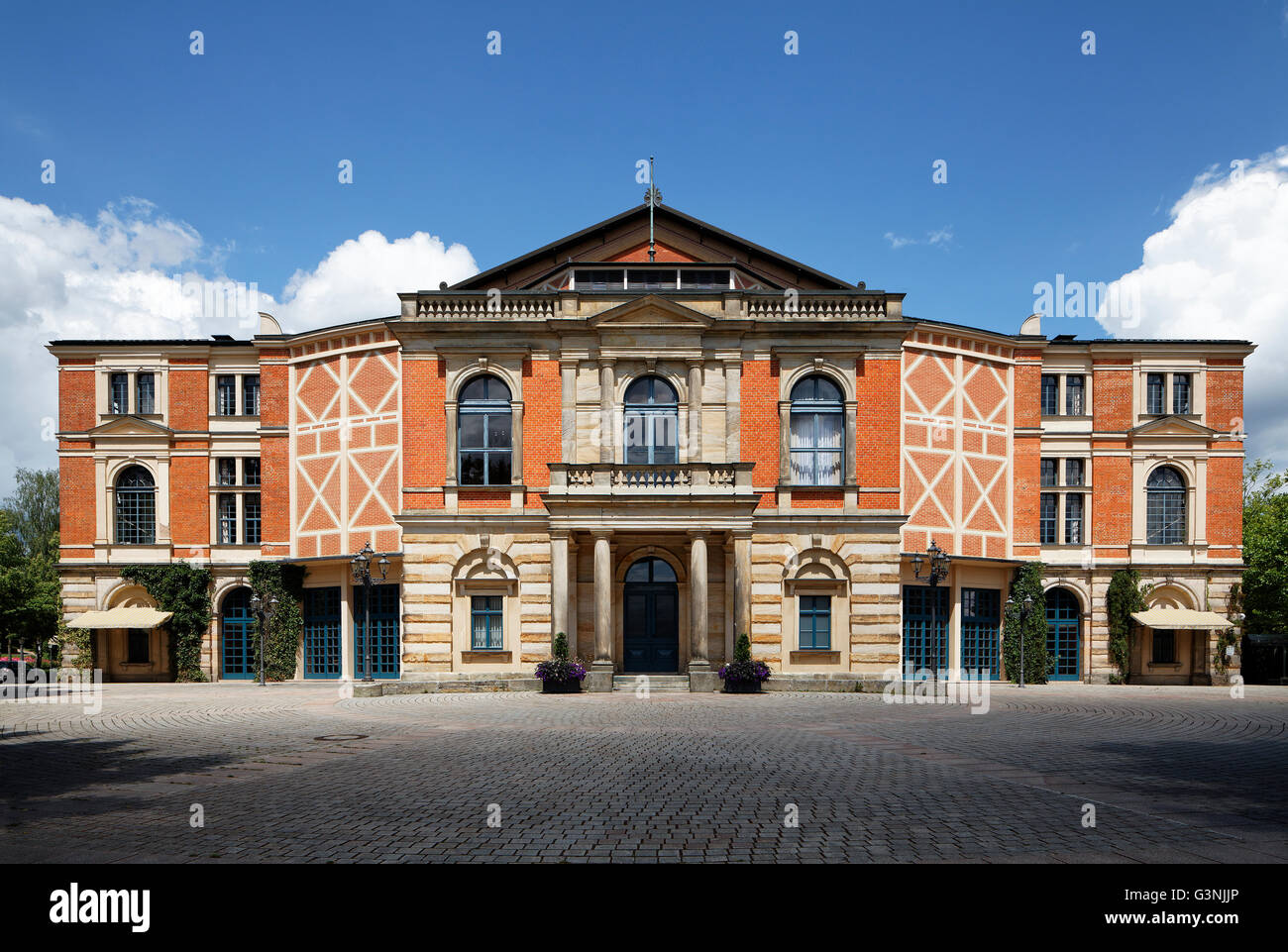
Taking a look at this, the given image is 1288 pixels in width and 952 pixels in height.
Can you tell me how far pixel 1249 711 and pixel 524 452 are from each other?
20198 millimetres

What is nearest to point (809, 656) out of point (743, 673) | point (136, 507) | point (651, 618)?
point (743, 673)

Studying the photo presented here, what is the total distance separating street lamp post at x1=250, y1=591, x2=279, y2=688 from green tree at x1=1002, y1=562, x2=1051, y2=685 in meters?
26.6

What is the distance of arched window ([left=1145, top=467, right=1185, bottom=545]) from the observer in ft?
109

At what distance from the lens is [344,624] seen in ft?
104

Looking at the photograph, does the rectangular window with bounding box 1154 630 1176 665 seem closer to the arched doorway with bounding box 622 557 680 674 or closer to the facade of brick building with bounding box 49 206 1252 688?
the facade of brick building with bounding box 49 206 1252 688

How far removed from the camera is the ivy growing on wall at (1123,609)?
32406 mm

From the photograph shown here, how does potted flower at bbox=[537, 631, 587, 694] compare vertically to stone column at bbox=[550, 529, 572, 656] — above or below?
below

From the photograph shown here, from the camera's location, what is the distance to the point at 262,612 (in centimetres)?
3053

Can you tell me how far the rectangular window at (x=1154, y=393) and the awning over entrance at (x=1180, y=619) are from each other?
768cm

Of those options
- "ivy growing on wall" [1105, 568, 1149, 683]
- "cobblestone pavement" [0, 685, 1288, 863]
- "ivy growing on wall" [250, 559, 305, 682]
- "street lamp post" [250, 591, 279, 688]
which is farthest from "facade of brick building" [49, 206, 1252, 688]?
"cobblestone pavement" [0, 685, 1288, 863]

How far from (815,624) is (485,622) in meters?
9.98

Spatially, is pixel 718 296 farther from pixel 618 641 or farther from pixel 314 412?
pixel 314 412

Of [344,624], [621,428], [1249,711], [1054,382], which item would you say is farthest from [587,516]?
[1054,382]

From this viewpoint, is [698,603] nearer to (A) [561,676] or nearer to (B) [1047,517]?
(A) [561,676]
